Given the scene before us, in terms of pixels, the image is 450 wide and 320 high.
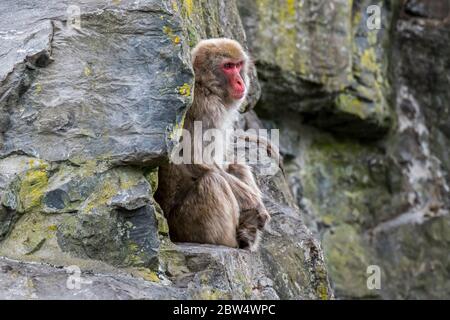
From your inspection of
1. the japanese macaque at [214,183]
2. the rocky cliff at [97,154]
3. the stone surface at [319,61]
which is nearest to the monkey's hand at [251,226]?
the japanese macaque at [214,183]

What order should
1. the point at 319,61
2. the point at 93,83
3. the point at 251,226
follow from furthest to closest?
the point at 319,61 → the point at 251,226 → the point at 93,83

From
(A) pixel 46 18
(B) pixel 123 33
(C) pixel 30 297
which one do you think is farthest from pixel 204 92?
(C) pixel 30 297

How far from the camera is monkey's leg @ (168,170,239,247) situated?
19.3 feet

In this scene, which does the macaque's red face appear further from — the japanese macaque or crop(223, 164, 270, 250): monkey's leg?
crop(223, 164, 270, 250): monkey's leg

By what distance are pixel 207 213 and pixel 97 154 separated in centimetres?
94

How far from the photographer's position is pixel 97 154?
211 inches

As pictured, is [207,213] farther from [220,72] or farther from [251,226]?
[220,72]

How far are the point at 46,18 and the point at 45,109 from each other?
0.75 m

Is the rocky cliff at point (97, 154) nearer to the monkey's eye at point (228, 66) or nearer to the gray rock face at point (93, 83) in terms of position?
the gray rock face at point (93, 83)

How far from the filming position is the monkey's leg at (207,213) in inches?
232

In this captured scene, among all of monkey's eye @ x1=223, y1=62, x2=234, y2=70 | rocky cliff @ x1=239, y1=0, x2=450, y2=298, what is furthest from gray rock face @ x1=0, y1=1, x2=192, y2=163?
rocky cliff @ x1=239, y1=0, x2=450, y2=298

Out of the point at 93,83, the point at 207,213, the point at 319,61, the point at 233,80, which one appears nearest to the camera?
the point at 93,83

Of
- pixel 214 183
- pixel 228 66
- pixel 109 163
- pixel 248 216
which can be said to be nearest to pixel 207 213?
pixel 214 183

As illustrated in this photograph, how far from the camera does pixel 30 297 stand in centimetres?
454
